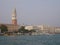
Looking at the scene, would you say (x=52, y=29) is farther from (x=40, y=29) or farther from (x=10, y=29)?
(x=10, y=29)

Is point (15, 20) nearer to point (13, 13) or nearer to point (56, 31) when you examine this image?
point (13, 13)

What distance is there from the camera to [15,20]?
90.4m

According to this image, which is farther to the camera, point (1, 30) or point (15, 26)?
point (15, 26)

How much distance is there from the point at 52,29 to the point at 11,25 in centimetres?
2959

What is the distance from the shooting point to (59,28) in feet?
393

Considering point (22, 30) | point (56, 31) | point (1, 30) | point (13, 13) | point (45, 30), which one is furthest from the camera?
point (56, 31)

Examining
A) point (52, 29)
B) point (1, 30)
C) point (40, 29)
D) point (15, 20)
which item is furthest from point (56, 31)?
point (1, 30)

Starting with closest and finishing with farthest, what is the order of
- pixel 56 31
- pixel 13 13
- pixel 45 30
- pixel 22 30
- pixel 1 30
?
pixel 1 30
pixel 22 30
pixel 13 13
pixel 45 30
pixel 56 31

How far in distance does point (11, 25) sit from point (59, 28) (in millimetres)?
38582

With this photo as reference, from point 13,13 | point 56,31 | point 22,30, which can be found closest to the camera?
point 22,30

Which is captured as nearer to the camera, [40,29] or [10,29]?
[10,29]

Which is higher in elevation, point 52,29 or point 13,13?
point 13,13

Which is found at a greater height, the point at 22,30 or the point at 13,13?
the point at 13,13

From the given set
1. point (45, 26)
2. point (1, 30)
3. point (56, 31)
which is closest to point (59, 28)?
point (56, 31)
